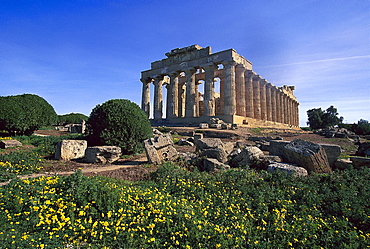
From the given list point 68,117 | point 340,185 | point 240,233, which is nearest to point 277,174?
point 340,185

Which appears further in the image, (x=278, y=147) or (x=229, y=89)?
(x=229, y=89)

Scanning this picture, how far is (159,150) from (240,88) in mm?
22131

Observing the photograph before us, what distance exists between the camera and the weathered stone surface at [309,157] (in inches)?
289

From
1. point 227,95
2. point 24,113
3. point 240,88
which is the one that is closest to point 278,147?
point 227,95

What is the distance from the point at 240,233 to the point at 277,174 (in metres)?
3.23

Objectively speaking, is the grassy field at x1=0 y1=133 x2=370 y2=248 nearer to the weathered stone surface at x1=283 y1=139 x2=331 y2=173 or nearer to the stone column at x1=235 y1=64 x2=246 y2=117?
the weathered stone surface at x1=283 y1=139 x2=331 y2=173

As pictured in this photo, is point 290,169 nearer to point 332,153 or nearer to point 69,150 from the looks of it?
point 332,153

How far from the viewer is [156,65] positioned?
111ft

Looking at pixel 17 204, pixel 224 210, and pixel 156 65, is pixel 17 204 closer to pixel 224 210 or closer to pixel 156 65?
pixel 224 210

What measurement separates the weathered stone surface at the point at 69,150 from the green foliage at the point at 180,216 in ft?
15.7

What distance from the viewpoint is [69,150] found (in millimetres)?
9266

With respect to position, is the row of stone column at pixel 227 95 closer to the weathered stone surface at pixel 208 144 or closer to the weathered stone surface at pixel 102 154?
the weathered stone surface at pixel 208 144

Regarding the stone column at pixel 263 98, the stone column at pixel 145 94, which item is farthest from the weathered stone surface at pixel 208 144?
the stone column at pixel 263 98

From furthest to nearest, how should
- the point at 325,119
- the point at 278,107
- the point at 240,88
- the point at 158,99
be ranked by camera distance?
the point at 325,119, the point at 278,107, the point at 158,99, the point at 240,88
